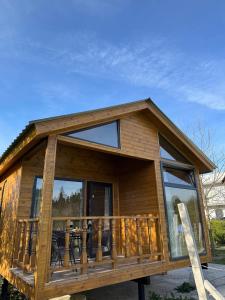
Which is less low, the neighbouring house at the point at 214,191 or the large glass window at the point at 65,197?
the neighbouring house at the point at 214,191

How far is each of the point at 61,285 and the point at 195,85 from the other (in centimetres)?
1079

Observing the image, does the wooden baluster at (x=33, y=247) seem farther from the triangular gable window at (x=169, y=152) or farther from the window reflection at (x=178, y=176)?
the triangular gable window at (x=169, y=152)

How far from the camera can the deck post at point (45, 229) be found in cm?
344

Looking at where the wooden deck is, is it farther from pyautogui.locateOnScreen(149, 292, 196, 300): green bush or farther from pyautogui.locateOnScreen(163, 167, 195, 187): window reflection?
pyautogui.locateOnScreen(163, 167, 195, 187): window reflection

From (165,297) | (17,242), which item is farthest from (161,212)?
(17,242)

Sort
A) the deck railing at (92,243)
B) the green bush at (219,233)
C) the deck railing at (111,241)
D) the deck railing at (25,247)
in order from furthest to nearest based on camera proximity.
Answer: the green bush at (219,233)
the deck railing at (111,241)
the deck railing at (92,243)
the deck railing at (25,247)

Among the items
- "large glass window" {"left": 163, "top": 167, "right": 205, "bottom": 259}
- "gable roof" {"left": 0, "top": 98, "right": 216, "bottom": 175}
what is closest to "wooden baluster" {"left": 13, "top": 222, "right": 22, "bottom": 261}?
"gable roof" {"left": 0, "top": 98, "right": 216, "bottom": 175}

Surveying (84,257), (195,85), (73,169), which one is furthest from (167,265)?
(195,85)

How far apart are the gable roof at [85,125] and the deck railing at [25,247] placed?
1515 mm

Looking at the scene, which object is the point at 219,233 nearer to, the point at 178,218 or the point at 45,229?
the point at 178,218

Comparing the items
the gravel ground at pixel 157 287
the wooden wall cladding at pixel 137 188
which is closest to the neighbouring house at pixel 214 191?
the gravel ground at pixel 157 287

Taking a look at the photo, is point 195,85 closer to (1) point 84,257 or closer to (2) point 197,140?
(2) point 197,140

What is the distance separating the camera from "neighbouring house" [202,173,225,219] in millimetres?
17627

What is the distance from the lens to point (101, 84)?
9.91m
